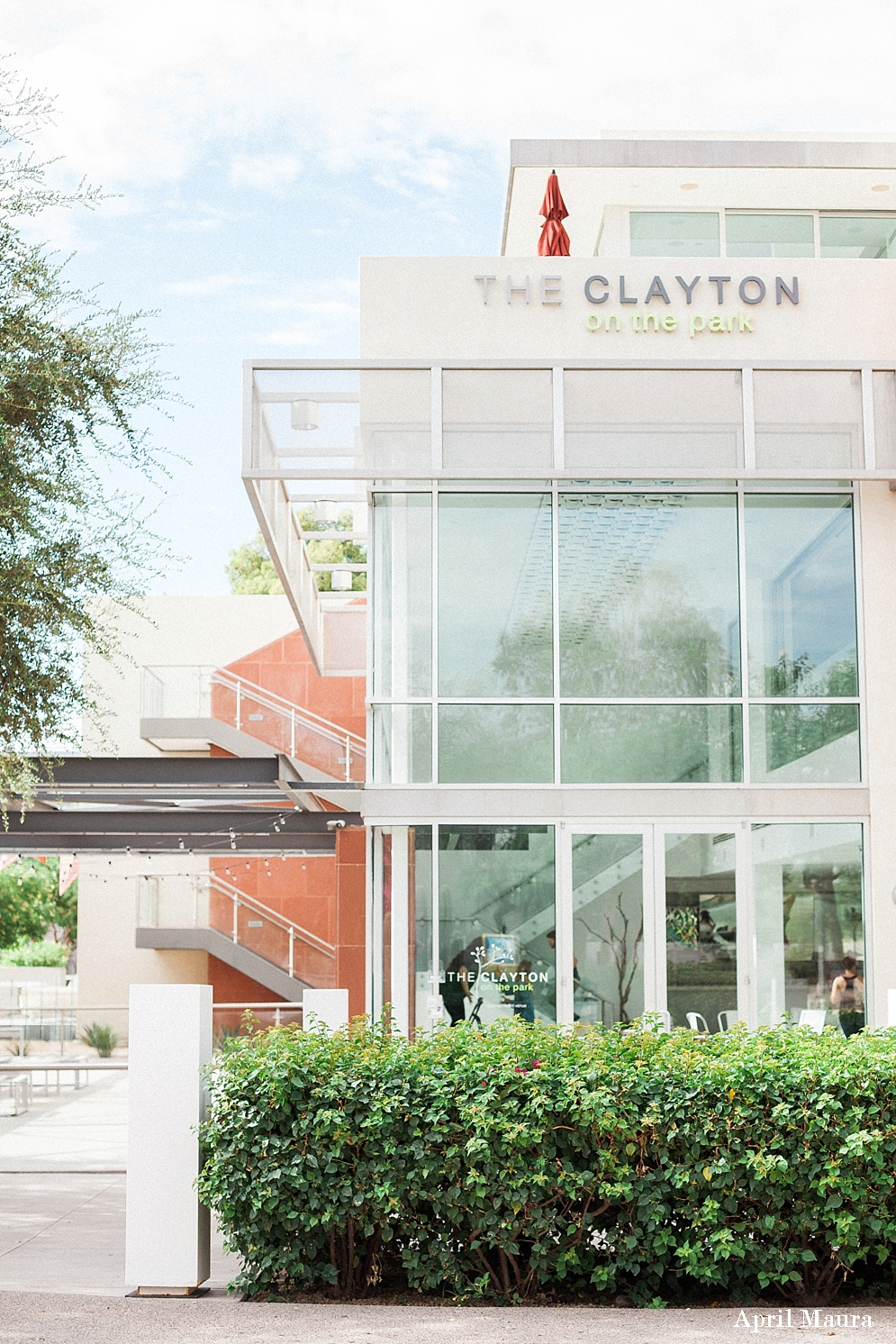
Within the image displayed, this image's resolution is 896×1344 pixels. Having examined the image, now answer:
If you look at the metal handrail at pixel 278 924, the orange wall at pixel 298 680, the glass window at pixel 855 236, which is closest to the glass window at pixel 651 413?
the glass window at pixel 855 236


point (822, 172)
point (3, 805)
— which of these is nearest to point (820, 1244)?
point (3, 805)

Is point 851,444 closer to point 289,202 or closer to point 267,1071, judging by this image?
point 267,1071

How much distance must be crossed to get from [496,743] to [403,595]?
1.64m

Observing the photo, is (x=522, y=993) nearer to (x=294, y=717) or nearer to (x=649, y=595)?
(x=649, y=595)

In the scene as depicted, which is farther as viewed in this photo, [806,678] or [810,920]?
[806,678]

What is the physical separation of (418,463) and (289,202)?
64.2m

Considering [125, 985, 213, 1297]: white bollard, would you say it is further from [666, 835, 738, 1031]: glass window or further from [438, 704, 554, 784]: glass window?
[666, 835, 738, 1031]: glass window

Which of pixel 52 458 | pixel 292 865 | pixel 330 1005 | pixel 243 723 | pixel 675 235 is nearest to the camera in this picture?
pixel 330 1005

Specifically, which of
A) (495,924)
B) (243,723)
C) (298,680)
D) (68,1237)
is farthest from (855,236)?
(298,680)

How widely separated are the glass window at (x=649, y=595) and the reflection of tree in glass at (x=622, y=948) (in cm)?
202

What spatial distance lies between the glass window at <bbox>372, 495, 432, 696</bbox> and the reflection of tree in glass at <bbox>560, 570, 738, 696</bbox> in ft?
4.26

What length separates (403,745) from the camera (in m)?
13.0

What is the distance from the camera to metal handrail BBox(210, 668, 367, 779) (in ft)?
67.7

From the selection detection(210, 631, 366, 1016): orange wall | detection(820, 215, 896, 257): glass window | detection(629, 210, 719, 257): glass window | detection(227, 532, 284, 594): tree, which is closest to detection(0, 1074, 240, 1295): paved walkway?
detection(210, 631, 366, 1016): orange wall
